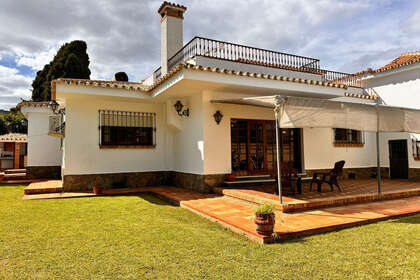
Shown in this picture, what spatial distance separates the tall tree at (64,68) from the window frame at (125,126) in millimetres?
15728

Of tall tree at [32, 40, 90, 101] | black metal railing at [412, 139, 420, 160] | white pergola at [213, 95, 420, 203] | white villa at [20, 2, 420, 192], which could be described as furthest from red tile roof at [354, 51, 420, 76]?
tall tree at [32, 40, 90, 101]

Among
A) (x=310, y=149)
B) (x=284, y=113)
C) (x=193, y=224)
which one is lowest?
(x=193, y=224)

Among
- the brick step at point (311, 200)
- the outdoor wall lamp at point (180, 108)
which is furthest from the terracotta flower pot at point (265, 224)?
the outdoor wall lamp at point (180, 108)

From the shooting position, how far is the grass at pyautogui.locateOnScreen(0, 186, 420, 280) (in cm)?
299

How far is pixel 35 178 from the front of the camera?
1396 centimetres

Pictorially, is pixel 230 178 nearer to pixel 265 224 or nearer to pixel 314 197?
pixel 314 197

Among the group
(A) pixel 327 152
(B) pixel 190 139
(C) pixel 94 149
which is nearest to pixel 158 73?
(B) pixel 190 139

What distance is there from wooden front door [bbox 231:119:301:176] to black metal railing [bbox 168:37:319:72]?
8.83ft

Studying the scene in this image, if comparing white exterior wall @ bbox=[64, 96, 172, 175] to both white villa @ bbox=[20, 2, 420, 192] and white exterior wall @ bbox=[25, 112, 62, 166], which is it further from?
white exterior wall @ bbox=[25, 112, 62, 166]

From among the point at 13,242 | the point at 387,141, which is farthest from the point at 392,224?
the point at 387,141

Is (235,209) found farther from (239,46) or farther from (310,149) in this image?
(239,46)

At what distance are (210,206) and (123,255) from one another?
3.20 meters

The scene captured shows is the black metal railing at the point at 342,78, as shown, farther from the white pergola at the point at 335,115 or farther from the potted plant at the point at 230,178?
the potted plant at the point at 230,178

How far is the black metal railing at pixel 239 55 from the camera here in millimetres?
9336
